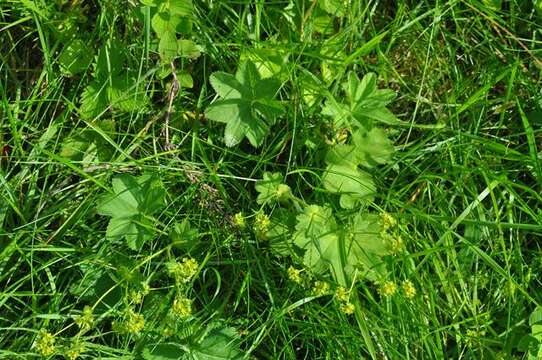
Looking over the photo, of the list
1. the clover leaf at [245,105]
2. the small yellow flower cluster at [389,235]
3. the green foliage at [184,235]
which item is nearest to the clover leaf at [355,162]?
the small yellow flower cluster at [389,235]

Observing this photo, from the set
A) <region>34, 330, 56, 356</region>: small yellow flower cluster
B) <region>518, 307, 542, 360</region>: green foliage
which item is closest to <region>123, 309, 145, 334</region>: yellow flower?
<region>34, 330, 56, 356</region>: small yellow flower cluster

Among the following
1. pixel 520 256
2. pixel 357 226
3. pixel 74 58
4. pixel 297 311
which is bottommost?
pixel 297 311

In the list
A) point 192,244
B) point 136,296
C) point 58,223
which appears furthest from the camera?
point 58,223

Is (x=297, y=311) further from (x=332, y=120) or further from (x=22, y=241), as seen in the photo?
(x=22, y=241)

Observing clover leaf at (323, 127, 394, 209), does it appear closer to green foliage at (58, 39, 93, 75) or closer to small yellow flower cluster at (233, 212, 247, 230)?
small yellow flower cluster at (233, 212, 247, 230)

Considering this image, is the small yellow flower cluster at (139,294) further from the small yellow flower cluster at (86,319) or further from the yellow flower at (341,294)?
the yellow flower at (341,294)

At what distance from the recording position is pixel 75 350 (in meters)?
2.11

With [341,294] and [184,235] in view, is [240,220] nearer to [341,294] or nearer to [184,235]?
[184,235]

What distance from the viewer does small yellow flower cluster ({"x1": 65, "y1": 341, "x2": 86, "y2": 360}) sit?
2098 millimetres

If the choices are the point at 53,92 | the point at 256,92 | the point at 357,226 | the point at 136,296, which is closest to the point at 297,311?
the point at 357,226

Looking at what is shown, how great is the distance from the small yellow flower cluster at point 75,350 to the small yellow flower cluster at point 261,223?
59cm

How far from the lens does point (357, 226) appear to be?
7.23 feet

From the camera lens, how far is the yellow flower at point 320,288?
7.09 feet

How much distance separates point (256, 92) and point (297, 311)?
69 cm
